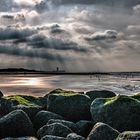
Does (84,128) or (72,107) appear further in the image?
(72,107)

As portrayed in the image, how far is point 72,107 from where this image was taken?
14.9 m

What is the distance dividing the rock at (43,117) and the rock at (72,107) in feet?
2.01

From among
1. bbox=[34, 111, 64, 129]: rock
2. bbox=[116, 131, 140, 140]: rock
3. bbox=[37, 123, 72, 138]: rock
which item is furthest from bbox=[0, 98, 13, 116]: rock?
bbox=[116, 131, 140, 140]: rock

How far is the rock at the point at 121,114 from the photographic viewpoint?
12.9 meters

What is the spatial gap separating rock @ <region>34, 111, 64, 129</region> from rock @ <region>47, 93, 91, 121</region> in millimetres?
613

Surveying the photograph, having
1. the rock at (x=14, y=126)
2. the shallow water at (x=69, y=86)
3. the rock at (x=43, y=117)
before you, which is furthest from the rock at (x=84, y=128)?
the shallow water at (x=69, y=86)

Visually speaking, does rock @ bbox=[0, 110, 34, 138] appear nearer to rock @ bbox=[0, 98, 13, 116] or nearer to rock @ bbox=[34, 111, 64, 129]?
rock @ bbox=[34, 111, 64, 129]

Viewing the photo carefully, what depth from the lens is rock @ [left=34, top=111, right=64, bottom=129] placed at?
46.5 ft

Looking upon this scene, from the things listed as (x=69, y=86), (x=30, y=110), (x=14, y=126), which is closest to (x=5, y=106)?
(x=30, y=110)

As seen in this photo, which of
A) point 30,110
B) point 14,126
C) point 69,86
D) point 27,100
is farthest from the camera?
point 69,86

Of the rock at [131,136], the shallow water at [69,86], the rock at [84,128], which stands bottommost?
the shallow water at [69,86]

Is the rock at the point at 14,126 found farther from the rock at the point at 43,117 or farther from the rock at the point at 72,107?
the rock at the point at 72,107

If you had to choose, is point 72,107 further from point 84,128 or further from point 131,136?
point 131,136

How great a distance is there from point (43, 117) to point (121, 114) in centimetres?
311
